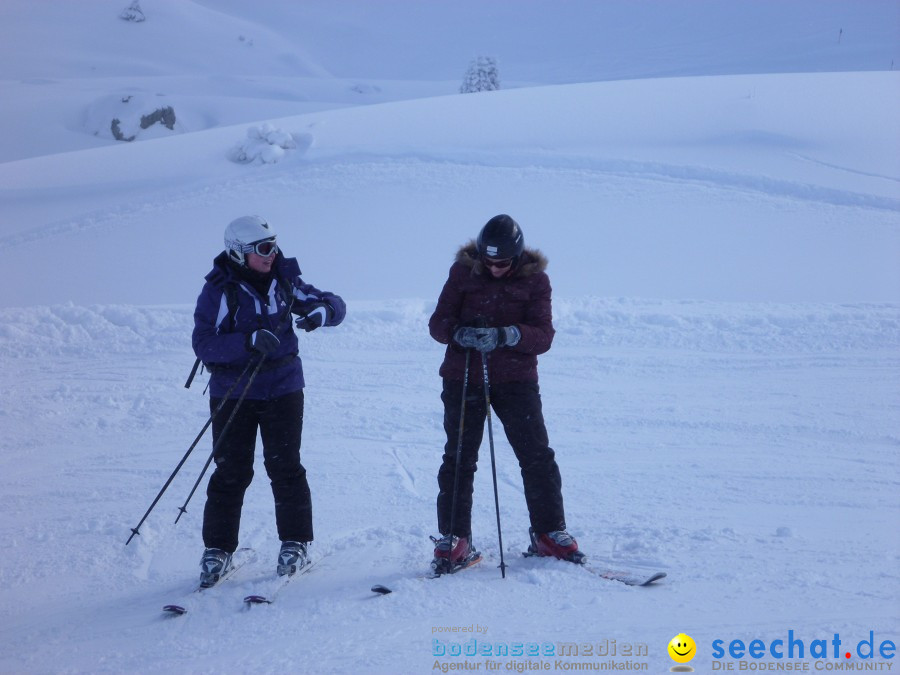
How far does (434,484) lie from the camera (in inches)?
197

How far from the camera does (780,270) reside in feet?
33.9

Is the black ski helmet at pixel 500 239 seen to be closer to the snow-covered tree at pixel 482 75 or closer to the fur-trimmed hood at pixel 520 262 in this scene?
the fur-trimmed hood at pixel 520 262

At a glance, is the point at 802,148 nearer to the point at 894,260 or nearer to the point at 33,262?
the point at 894,260

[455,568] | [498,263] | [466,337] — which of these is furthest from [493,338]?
[455,568]

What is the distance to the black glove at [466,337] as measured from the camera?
3436mm

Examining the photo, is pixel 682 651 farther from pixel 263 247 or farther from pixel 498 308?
pixel 263 247

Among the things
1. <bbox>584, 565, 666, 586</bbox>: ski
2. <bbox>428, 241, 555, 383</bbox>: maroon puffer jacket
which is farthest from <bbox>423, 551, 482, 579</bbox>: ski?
<bbox>428, 241, 555, 383</bbox>: maroon puffer jacket

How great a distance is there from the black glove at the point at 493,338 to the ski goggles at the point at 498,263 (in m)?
0.31

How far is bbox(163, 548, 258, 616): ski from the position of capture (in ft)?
11.0

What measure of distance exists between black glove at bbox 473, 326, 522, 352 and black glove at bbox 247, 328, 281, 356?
899 millimetres

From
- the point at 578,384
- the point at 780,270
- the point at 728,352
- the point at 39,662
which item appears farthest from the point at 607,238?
the point at 39,662

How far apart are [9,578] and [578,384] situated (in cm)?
444

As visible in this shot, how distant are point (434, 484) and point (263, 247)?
7.16ft

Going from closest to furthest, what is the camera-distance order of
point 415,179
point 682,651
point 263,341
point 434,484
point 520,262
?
point 682,651 → point 263,341 → point 520,262 → point 434,484 → point 415,179
